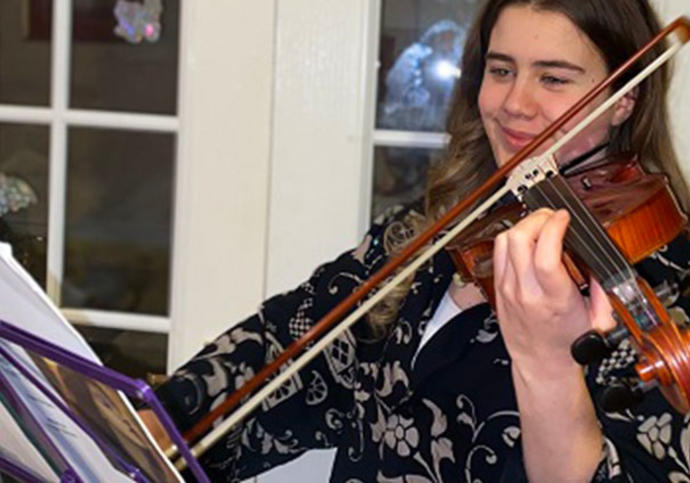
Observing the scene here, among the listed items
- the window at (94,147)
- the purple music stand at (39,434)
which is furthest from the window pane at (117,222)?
the purple music stand at (39,434)

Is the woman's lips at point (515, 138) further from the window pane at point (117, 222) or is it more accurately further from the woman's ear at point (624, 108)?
the window pane at point (117, 222)

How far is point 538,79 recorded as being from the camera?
1309 mm

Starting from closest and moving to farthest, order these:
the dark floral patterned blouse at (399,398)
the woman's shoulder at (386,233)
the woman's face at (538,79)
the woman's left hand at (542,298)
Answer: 1. the woman's left hand at (542,298)
2. the dark floral patterned blouse at (399,398)
3. the woman's face at (538,79)
4. the woman's shoulder at (386,233)

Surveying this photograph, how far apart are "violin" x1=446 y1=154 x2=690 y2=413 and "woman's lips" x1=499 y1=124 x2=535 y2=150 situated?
0.19 feet

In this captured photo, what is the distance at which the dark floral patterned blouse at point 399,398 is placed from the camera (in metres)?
1.14

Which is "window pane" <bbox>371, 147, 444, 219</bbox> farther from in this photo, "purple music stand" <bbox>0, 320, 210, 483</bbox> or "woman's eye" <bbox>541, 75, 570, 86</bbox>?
"purple music stand" <bbox>0, 320, 210, 483</bbox>

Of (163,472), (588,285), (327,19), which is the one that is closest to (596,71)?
(588,285)

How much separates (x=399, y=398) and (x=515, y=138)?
31cm

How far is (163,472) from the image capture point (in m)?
0.87

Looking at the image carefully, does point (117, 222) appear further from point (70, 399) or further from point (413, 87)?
point (70, 399)

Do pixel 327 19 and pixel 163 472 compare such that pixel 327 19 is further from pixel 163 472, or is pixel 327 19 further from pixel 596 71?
pixel 163 472

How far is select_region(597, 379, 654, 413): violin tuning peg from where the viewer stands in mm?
928

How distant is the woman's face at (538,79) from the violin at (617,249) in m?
0.06

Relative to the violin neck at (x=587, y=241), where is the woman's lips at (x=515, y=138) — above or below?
above
